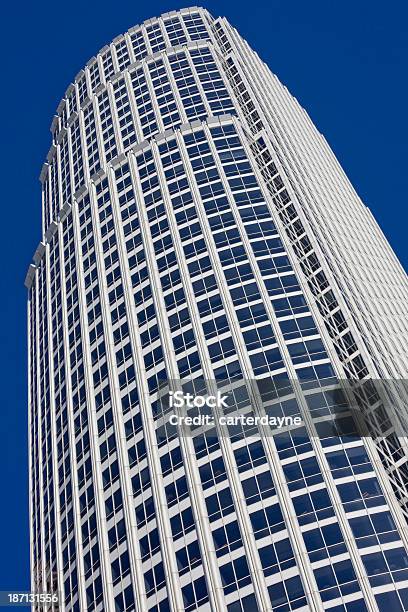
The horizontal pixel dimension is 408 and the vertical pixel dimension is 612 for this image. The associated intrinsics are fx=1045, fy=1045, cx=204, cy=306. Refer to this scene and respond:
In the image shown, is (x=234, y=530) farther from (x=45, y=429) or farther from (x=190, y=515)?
(x=45, y=429)

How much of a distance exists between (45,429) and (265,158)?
42767 mm

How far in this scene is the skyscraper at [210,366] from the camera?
86.2 metres

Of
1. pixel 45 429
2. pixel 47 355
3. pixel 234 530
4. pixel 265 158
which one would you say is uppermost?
pixel 265 158

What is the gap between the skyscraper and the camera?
8619 centimetres

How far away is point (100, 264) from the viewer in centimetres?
12412

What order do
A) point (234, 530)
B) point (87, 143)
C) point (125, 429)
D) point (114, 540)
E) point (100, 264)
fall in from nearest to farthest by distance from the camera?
point (234, 530), point (114, 540), point (125, 429), point (100, 264), point (87, 143)

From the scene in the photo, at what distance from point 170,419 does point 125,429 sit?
6.08 m

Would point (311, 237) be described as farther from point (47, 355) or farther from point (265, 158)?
point (47, 355)

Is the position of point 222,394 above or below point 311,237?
below

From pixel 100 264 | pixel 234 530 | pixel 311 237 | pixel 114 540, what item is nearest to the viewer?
pixel 234 530

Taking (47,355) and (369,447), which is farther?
(47,355)

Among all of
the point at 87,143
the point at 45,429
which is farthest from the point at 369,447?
the point at 87,143

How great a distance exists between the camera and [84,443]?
10819cm

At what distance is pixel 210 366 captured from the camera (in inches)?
3996
